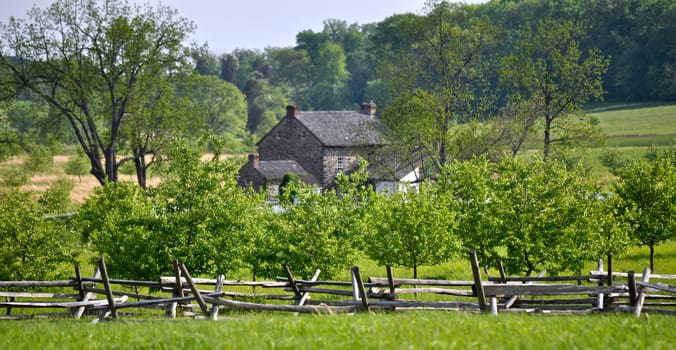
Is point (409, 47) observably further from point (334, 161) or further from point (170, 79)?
point (170, 79)

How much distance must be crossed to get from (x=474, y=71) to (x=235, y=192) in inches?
1241

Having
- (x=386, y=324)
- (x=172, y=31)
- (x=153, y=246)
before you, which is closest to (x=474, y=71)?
(x=172, y=31)

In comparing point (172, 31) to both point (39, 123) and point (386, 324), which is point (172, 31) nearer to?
point (39, 123)

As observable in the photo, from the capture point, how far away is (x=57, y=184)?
202 feet

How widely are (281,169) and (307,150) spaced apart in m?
3.69

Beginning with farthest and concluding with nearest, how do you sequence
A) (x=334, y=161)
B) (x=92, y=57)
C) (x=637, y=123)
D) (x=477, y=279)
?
(x=637, y=123)
(x=334, y=161)
(x=92, y=57)
(x=477, y=279)

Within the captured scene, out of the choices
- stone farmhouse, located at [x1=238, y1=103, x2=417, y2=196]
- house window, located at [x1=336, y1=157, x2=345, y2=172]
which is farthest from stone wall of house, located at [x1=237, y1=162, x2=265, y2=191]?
house window, located at [x1=336, y1=157, x2=345, y2=172]

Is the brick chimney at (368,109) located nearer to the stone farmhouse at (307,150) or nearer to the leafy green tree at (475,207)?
the stone farmhouse at (307,150)

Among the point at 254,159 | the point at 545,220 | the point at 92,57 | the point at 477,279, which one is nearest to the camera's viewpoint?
the point at 477,279

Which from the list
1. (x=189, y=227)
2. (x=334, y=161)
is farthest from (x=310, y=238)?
(x=334, y=161)

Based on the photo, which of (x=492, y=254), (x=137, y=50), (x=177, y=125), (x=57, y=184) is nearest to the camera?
(x=492, y=254)

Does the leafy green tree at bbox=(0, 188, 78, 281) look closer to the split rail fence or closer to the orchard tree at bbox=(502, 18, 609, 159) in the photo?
the split rail fence

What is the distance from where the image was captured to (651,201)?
28.5 metres

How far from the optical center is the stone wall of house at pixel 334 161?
68.1m
